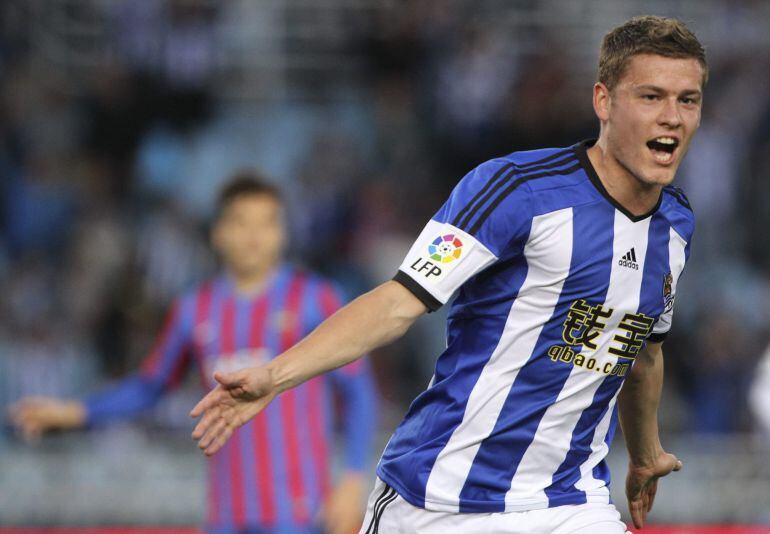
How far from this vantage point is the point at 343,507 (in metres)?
5.74

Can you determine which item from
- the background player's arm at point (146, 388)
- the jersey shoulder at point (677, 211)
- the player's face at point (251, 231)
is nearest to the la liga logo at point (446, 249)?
the jersey shoulder at point (677, 211)

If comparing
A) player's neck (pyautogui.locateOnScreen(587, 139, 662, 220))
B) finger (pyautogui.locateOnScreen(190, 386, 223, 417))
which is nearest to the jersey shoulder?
player's neck (pyautogui.locateOnScreen(587, 139, 662, 220))

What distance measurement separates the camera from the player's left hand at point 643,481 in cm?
429

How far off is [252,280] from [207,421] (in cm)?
291

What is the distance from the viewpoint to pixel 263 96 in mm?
12055

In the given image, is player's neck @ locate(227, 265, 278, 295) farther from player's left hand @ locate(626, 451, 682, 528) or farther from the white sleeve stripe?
the white sleeve stripe

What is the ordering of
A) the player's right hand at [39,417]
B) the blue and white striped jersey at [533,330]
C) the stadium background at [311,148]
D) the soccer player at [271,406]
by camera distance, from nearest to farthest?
the blue and white striped jersey at [533,330]
the player's right hand at [39,417]
the soccer player at [271,406]
the stadium background at [311,148]

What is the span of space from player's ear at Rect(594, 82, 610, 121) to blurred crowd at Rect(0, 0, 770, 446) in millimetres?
6429

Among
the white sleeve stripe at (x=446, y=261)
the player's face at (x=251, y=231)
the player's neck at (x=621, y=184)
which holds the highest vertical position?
the player's neck at (x=621, y=184)

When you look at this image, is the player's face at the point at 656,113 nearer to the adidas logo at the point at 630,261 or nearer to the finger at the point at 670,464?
the adidas logo at the point at 630,261

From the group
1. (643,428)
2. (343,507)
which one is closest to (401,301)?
(643,428)

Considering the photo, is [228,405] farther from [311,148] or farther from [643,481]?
[311,148]

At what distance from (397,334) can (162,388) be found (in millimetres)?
2831

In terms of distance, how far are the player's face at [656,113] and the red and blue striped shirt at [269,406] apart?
8.12ft
